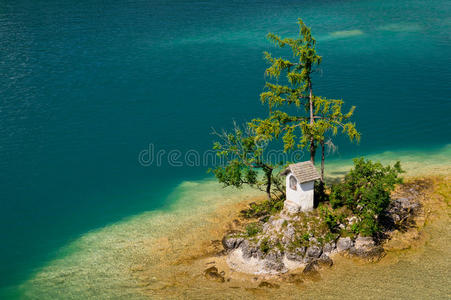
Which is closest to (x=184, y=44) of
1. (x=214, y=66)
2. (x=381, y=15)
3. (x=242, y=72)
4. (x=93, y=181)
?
(x=214, y=66)

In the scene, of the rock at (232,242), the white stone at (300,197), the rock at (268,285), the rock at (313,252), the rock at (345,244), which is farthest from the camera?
the rock at (232,242)

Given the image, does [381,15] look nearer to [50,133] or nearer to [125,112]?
[125,112]

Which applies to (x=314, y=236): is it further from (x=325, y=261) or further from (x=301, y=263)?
(x=301, y=263)

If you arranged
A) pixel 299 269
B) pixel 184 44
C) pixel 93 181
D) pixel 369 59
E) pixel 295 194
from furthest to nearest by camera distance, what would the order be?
1. pixel 184 44
2. pixel 369 59
3. pixel 93 181
4. pixel 295 194
5. pixel 299 269

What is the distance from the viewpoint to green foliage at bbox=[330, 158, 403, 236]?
34.1m

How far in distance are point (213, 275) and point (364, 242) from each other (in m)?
13.3

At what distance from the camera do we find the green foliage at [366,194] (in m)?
34.1

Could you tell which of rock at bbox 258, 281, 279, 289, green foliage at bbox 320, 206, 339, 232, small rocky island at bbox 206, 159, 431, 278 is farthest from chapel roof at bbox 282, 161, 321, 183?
rock at bbox 258, 281, 279, 289

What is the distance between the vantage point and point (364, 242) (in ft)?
114

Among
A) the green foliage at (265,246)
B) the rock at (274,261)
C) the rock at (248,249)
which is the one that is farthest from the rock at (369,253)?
the rock at (248,249)

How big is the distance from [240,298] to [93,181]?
91.6 feet

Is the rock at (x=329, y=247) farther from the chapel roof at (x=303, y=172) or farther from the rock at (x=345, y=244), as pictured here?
the chapel roof at (x=303, y=172)

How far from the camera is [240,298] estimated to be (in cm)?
3033

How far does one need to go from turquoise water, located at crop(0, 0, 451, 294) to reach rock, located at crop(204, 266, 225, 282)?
555 inches
